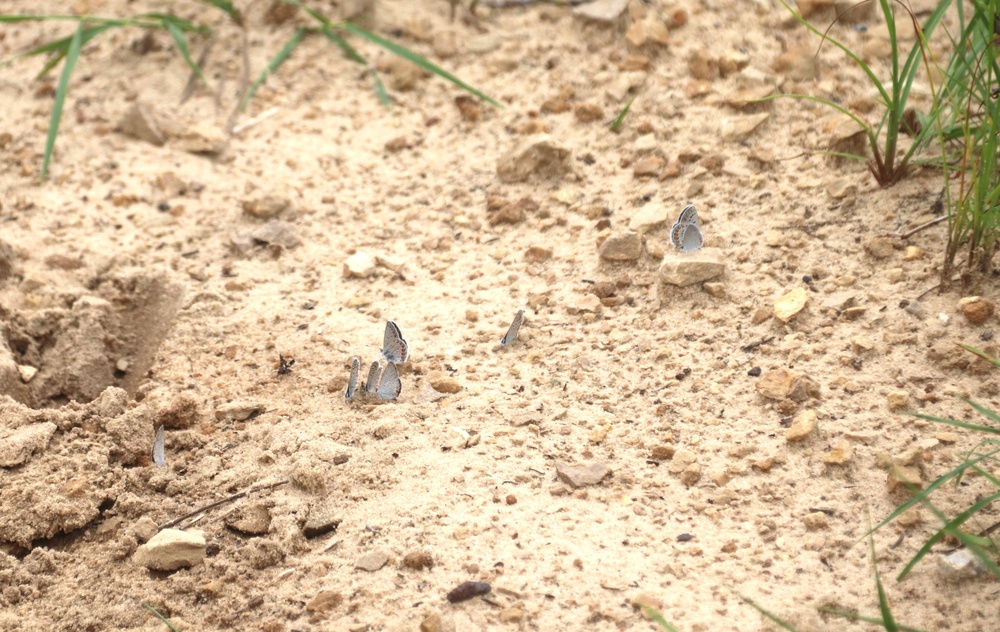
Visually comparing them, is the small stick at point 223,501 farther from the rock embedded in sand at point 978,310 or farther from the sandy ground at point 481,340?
the rock embedded in sand at point 978,310

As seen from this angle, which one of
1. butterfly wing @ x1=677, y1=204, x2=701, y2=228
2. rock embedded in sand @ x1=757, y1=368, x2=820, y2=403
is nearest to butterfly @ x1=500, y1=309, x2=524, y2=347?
butterfly wing @ x1=677, y1=204, x2=701, y2=228

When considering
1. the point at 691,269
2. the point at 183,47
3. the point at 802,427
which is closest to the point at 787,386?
the point at 802,427

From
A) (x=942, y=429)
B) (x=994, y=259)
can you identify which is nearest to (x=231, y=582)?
(x=942, y=429)

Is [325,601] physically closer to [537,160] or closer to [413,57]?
[537,160]

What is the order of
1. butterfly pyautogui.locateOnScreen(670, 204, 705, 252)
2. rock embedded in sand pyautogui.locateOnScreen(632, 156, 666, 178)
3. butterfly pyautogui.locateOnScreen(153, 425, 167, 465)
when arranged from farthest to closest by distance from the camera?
rock embedded in sand pyautogui.locateOnScreen(632, 156, 666, 178) → butterfly pyautogui.locateOnScreen(670, 204, 705, 252) → butterfly pyautogui.locateOnScreen(153, 425, 167, 465)

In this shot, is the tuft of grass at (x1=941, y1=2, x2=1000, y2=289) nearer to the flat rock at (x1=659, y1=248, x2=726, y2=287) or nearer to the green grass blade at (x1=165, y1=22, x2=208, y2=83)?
the flat rock at (x1=659, y1=248, x2=726, y2=287)
